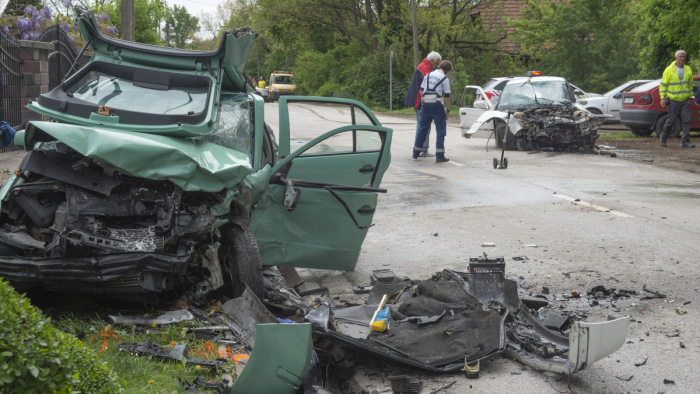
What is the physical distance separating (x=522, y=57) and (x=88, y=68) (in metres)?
39.8

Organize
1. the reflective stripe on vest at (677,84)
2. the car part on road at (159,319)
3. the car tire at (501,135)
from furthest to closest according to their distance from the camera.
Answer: the car tire at (501,135), the reflective stripe on vest at (677,84), the car part on road at (159,319)

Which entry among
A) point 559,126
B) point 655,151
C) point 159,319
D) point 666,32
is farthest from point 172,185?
point 666,32

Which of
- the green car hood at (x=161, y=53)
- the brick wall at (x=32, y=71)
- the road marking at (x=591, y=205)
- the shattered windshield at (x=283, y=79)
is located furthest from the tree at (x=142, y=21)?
the green car hood at (x=161, y=53)

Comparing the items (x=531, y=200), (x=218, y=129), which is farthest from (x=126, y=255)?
(x=531, y=200)

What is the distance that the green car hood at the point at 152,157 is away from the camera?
4938mm

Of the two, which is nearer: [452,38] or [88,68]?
[88,68]

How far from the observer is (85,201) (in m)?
5.02

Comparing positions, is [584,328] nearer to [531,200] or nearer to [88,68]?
[88,68]

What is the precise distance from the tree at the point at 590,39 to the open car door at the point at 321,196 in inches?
1085

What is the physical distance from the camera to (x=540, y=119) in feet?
55.6

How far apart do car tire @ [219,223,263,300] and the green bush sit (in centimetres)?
268

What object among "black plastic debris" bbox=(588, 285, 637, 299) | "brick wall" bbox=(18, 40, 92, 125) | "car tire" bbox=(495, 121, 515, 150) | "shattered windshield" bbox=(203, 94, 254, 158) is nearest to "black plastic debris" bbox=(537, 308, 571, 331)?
"black plastic debris" bbox=(588, 285, 637, 299)

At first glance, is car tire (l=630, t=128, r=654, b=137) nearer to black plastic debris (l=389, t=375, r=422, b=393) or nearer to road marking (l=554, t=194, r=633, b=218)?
road marking (l=554, t=194, r=633, b=218)

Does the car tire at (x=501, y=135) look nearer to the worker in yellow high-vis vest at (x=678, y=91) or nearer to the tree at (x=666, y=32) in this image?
the worker in yellow high-vis vest at (x=678, y=91)
